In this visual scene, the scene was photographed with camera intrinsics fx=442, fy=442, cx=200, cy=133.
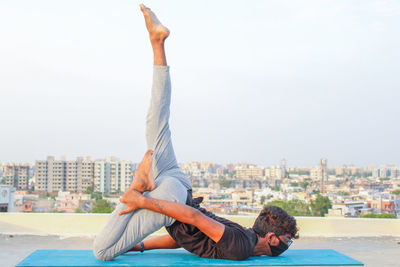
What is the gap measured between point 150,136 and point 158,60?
0.44 metres

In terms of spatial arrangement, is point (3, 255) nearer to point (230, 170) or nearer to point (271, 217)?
point (271, 217)

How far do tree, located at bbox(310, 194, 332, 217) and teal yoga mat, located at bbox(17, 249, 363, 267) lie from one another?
3642 cm

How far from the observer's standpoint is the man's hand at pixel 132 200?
225 centimetres

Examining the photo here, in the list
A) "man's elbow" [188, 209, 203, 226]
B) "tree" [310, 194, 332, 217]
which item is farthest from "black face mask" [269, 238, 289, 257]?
"tree" [310, 194, 332, 217]

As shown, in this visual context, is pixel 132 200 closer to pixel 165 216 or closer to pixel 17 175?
pixel 165 216

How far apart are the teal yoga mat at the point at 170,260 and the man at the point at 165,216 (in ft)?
0.22

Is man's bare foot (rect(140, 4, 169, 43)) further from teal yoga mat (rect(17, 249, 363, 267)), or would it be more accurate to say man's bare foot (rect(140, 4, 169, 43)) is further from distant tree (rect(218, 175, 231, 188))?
distant tree (rect(218, 175, 231, 188))

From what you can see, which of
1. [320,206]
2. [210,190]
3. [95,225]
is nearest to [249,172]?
[210,190]

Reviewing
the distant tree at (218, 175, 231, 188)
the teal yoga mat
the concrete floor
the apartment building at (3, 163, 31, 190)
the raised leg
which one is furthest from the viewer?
the distant tree at (218, 175, 231, 188)

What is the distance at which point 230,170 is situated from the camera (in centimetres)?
10012

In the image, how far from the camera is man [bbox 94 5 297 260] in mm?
2285

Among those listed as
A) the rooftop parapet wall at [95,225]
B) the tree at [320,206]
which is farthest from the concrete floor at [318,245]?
the tree at [320,206]

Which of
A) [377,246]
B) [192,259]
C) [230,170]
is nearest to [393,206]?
[377,246]

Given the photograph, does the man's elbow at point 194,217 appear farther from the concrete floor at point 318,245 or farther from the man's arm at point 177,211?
the concrete floor at point 318,245
